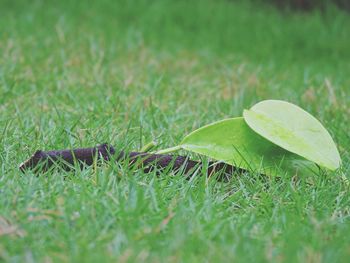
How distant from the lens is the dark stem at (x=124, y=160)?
167 centimetres

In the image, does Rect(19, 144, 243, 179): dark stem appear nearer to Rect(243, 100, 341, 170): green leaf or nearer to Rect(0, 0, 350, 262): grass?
Rect(0, 0, 350, 262): grass

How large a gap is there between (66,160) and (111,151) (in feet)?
0.40

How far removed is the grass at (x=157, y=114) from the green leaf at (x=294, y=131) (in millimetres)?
70

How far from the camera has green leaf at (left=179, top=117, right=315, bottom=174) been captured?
5.93 ft

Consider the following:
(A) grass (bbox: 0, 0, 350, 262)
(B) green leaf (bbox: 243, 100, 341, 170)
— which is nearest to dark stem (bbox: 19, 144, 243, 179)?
(A) grass (bbox: 0, 0, 350, 262)

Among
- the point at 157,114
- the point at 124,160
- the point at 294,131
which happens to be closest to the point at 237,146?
the point at 294,131

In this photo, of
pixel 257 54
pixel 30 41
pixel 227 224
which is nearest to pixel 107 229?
pixel 227 224

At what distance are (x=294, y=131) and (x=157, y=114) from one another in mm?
753

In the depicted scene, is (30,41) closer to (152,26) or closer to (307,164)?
(152,26)

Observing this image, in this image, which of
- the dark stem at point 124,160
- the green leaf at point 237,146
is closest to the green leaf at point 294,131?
the green leaf at point 237,146

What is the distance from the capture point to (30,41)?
143 inches

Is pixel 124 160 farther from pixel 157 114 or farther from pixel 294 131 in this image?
pixel 157 114

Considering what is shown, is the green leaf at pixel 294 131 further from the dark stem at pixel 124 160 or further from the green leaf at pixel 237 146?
the dark stem at pixel 124 160

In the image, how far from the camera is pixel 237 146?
1.83 meters
